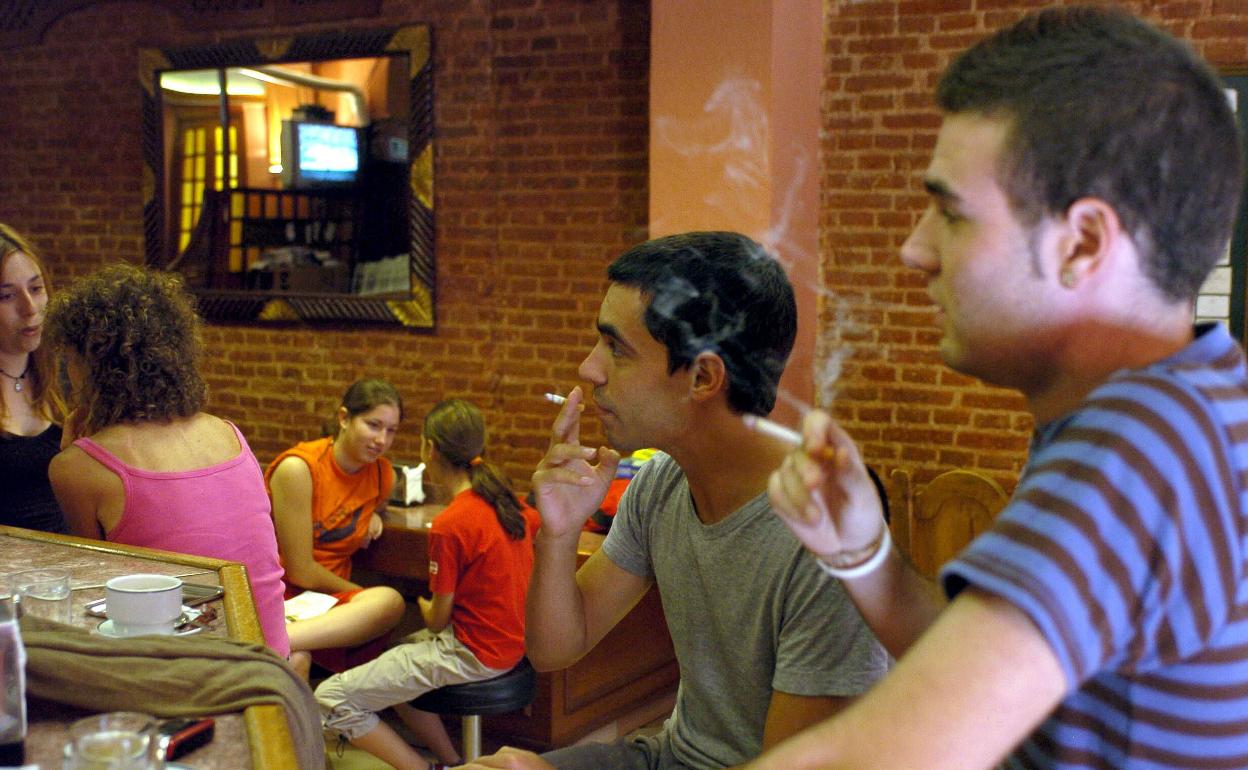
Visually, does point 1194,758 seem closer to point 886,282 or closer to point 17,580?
point 17,580

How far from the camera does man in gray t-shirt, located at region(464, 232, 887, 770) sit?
1.83 metres

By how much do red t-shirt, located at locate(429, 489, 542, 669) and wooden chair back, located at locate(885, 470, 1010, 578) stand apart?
149cm

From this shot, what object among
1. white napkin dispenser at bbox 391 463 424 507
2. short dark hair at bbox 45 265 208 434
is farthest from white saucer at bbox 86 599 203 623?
white napkin dispenser at bbox 391 463 424 507

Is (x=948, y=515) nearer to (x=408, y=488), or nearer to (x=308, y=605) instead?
(x=408, y=488)

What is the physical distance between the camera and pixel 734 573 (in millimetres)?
1847

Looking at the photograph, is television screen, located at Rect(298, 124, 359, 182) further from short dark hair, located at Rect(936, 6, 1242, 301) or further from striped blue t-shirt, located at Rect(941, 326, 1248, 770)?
striped blue t-shirt, located at Rect(941, 326, 1248, 770)

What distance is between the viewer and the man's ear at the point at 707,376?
1.90 metres

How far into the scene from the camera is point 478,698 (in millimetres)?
3488

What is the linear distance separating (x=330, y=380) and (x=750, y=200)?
2710mm

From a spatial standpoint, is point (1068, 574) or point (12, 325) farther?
point (12, 325)

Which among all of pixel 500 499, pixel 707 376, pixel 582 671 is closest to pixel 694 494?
pixel 707 376

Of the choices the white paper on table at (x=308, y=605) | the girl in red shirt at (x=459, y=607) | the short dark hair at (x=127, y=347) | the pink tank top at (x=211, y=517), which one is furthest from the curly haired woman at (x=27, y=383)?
the girl in red shirt at (x=459, y=607)

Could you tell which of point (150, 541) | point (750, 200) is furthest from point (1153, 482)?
point (750, 200)

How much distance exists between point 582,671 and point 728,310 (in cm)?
235
